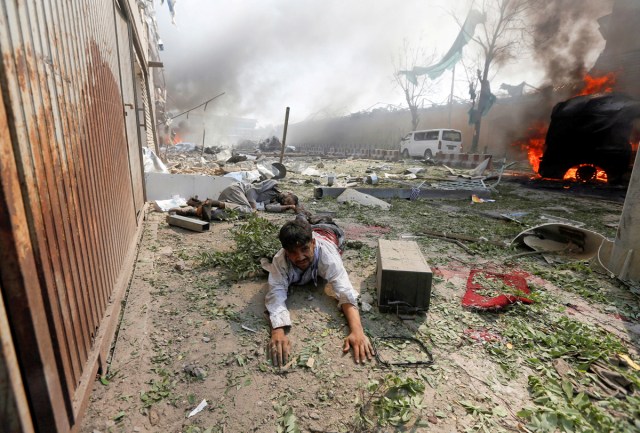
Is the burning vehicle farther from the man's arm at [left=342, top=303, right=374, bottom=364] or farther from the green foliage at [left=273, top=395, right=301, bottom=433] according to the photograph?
the green foliage at [left=273, top=395, right=301, bottom=433]

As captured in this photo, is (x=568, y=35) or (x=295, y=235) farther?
(x=568, y=35)

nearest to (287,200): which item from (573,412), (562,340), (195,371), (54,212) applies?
(195,371)

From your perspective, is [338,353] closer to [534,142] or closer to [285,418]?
[285,418]

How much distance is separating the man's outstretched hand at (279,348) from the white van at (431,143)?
1998 cm

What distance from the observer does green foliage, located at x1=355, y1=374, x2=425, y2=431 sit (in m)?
1.80

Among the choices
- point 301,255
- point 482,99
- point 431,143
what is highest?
point 482,99

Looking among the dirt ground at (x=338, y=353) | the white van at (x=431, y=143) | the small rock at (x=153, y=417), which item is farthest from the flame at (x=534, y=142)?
the small rock at (x=153, y=417)

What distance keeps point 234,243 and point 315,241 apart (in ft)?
6.54

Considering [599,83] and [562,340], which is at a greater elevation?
[599,83]

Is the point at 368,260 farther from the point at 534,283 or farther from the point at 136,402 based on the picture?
the point at 136,402

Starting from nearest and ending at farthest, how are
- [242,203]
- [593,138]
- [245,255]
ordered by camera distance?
1. [245,255]
2. [242,203]
3. [593,138]

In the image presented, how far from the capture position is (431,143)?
2078 centimetres

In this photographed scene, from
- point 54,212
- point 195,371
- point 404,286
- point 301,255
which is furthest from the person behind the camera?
point 404,286

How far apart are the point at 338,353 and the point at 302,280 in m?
0.99
